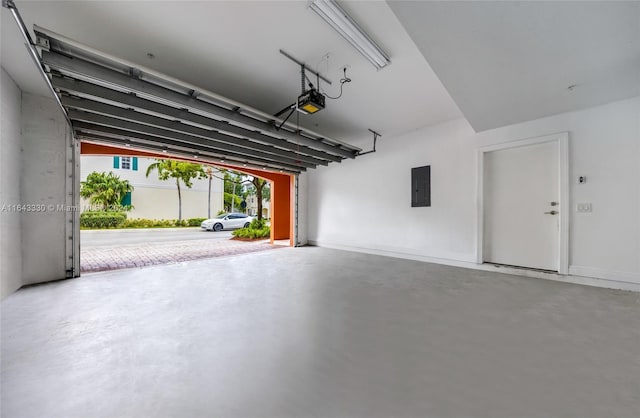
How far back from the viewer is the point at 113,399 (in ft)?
4.65

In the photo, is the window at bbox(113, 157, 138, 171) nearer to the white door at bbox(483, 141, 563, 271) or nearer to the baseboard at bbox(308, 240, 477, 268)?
the baseboard at bbox(308, 240, 477, 268)

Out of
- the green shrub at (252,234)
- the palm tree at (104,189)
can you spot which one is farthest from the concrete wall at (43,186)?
the palm tree at (104,189)

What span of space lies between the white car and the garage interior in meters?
8.72

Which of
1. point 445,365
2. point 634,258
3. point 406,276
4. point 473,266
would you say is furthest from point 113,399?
point 634,258

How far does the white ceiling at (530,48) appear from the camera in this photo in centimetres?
202

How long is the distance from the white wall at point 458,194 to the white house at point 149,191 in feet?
40.0

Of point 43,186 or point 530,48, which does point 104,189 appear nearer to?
point 43,186

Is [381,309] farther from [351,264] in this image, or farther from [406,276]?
[351,264]

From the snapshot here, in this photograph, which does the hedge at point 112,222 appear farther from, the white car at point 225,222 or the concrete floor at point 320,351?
the concrete floor at point 320,351

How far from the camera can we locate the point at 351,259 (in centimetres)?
584

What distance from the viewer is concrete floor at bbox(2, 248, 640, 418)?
4.55ft

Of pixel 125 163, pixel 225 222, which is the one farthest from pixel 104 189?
pixel 225 222

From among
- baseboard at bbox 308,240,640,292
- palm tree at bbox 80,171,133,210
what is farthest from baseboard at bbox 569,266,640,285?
palm tree at bbox 80,171,133,210

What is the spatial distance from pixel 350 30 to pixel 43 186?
Result: 17.0 ft
